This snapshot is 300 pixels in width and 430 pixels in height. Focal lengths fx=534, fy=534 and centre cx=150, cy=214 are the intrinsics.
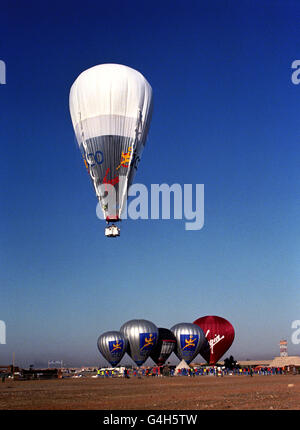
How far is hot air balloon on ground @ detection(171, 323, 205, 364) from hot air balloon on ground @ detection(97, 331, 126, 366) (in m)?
8.88

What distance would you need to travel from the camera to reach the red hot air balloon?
79.2 meters

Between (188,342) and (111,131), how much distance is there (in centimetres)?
4815

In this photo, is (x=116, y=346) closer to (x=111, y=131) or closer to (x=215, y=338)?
(x=215, y=338)

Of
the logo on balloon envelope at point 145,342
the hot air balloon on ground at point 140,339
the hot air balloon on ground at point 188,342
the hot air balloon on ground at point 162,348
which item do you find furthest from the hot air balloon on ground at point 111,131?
the hot air balloon on ground at point 188,342

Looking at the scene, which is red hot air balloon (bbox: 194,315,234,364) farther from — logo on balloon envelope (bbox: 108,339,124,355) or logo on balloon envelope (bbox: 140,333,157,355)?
logo on balloon envelope (bbox: 108,339,124,355)

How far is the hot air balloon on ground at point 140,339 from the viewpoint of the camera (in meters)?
69.6

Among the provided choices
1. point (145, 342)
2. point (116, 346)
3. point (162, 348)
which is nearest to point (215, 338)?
point (162, 348)

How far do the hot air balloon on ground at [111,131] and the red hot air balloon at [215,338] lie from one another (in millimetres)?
50859

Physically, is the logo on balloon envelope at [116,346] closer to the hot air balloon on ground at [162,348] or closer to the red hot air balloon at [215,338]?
the hot air balloon on ground at [162,348]

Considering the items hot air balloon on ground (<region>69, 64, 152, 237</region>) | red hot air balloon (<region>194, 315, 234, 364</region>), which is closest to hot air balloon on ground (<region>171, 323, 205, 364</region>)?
red hot air balloon (<region>194, 315, 234, 364</region>)
